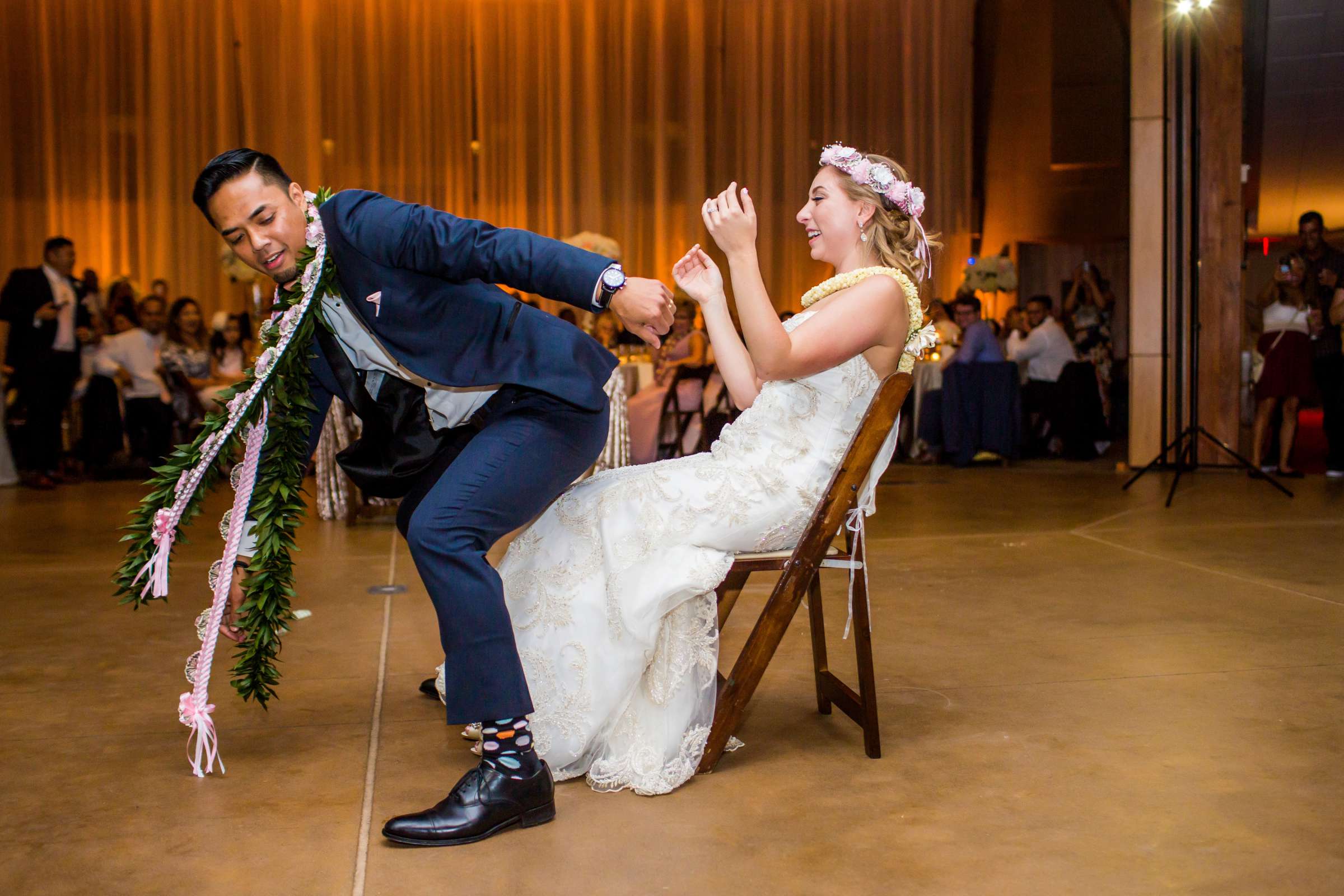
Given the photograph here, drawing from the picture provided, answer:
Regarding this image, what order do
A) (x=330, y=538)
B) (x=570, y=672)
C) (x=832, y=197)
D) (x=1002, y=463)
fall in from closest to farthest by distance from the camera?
(x=570, y=672)
(x=832, y=197)
(x=330, y=538)
(x=1002, y=463)

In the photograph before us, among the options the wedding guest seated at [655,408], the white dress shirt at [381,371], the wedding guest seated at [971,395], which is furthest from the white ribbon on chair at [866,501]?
the wedding guest seated at [971,395]

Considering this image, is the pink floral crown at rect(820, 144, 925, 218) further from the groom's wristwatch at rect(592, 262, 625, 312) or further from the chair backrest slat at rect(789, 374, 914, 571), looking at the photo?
the groom's wristwatch at rect(592, 262, 625, 312)

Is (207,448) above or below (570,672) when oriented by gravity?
above

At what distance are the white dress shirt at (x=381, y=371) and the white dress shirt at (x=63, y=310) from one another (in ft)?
21.0

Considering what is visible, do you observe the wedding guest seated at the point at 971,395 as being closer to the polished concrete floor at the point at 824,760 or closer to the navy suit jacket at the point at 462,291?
the polished concrete floor at the point at 824,760

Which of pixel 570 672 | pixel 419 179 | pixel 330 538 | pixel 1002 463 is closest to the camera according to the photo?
pixel 570 672

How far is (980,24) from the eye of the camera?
12.4 meters

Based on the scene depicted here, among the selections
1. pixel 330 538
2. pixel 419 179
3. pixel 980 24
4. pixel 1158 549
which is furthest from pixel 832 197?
pixel 980 24

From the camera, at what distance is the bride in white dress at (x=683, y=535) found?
7.50 ft

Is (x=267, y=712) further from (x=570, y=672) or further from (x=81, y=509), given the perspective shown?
(x=81, y=509)

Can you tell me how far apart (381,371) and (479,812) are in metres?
0.85

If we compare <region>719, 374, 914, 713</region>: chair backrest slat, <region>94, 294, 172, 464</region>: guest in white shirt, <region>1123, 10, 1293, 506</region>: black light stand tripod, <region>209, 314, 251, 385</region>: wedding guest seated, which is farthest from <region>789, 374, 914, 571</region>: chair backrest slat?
<region>209, 314, 251, 385</region>: wedding guest seated

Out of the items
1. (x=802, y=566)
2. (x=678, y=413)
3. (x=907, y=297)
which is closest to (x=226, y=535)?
(x=802, y=566)

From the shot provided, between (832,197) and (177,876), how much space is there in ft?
5.97
